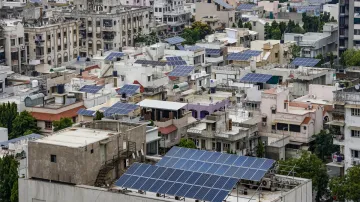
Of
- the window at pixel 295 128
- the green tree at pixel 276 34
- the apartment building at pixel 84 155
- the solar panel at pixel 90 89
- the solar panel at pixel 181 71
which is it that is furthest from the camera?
the green tree at pixel 276 34

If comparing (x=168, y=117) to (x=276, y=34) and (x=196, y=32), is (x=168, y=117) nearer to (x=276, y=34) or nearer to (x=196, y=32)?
(x=196, y=32)

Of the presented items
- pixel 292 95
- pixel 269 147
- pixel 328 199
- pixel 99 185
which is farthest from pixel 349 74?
pixel 99 185

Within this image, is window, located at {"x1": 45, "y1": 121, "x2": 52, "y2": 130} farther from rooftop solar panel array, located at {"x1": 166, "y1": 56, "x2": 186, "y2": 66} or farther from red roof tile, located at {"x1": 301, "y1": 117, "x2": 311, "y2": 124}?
rooftop solar panel array, located at {"x1": 166, "y1": 56, "x2": 186, "y2": 66}

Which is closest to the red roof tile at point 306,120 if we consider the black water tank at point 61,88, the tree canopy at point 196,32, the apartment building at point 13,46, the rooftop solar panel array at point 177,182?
the black water tank at point 61,88

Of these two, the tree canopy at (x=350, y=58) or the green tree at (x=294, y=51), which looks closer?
the tree canopy at (x=350, y=58)

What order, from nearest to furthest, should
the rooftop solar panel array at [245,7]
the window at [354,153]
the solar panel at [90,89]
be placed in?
the window at [354,153] → the solar panel at [90,89] → the rooftop solar panel array at [245,7]

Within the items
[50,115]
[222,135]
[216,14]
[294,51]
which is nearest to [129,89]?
[50,115]

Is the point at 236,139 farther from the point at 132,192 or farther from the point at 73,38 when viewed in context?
the point at 73,38

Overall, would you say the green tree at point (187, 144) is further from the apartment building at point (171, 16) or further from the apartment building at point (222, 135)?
the apartment building at point (171, 16)
